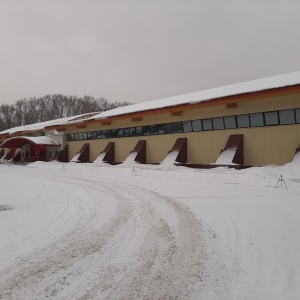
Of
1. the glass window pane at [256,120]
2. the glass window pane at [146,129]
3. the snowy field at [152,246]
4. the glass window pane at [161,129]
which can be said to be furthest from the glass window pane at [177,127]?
the snowy field at [152,246]

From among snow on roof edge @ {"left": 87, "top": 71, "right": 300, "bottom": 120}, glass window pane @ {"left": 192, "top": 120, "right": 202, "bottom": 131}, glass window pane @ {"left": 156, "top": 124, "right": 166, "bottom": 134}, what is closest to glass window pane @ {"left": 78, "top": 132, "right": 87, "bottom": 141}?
snow on roof edge @ {"left": 87, "top": 71, "right": 300, "bottom": 120}

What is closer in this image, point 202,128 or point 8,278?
point 8,278

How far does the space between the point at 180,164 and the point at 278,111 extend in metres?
7.00

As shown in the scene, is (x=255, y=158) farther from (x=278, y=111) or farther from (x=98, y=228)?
(x=98, y=228)

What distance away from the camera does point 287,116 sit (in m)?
15.6

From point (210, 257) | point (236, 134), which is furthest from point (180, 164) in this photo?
point (210, 257)

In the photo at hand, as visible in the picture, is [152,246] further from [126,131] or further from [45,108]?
[45,108]

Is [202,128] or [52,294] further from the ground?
[202,128]

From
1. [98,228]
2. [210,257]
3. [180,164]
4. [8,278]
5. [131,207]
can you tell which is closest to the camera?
[8,278]

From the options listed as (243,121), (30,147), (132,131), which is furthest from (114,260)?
(30,147)

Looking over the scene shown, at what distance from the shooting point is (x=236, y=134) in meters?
17.6

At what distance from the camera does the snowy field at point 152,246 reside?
3430 millimetres

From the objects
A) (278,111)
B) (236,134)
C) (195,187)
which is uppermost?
(278,111)

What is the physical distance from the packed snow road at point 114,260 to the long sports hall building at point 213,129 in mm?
10820
